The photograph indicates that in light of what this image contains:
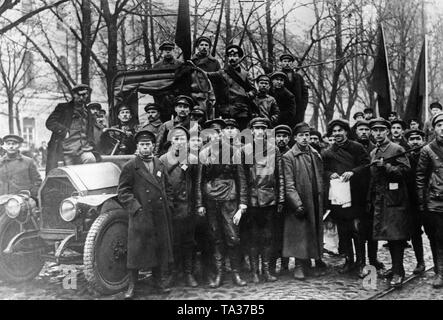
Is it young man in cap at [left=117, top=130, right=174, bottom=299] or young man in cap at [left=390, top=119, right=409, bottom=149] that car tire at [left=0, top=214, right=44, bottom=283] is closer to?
young man in cap at [left=117, top=130, right=174, bottom=299]

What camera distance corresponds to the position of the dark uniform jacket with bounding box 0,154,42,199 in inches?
275

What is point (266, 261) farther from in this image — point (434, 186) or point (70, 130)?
point (70, 130)

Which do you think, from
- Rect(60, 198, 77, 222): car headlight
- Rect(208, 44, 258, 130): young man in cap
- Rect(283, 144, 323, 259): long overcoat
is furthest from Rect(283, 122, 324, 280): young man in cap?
Rect(60, 198, 77, 222): car headlight

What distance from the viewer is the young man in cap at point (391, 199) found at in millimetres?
5824

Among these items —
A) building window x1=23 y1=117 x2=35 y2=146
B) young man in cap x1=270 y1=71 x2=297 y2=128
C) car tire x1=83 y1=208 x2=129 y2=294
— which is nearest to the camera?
car tire x1=83 y1=208 x2=129 y2=294

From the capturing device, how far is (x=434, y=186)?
222 inches

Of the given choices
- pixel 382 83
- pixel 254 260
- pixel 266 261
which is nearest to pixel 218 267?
pixel 254 260

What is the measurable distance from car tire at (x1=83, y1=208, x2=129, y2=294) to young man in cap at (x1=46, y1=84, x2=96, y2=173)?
5.66ft

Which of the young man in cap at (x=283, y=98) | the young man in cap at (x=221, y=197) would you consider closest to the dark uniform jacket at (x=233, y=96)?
the young man in cap at (x=283, y=98)

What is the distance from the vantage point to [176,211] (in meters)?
5.80

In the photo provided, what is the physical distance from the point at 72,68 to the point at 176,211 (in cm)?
1687

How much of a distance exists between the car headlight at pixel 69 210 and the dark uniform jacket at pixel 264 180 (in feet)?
6.93

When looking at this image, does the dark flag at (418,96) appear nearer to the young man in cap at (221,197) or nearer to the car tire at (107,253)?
the young man in cap at (221,197)
